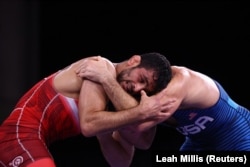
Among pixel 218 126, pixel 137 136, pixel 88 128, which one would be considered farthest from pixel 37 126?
pixel 218 126

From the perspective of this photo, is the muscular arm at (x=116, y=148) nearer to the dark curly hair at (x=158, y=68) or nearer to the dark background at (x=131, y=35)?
the dark curly hair at (x=158, y=68)

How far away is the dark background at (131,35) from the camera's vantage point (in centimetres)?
464

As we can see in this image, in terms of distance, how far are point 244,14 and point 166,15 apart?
705mm

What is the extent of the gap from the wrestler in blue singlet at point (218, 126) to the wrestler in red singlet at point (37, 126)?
21.7 inches

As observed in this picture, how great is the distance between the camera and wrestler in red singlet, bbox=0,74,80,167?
2.23m

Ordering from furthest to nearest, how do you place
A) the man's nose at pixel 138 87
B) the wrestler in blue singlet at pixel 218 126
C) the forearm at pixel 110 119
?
1. the wrestler in blue singlet at pixel 218 126
2. the man's nose at pixel 138 87
3. the forearm at pixel 110 119

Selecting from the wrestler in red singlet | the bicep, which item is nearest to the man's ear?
the bicep

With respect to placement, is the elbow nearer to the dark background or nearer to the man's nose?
the man's nose

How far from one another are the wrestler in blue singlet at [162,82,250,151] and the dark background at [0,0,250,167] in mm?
1852

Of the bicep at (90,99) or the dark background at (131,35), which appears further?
the dark background at (131,35)

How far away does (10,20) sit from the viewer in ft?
16.0

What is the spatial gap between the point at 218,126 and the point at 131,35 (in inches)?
89.1

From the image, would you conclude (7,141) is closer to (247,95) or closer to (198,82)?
(198,82)

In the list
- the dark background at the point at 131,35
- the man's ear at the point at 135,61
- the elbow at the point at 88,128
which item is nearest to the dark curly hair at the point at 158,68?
the man's ear at the point at 135,61
